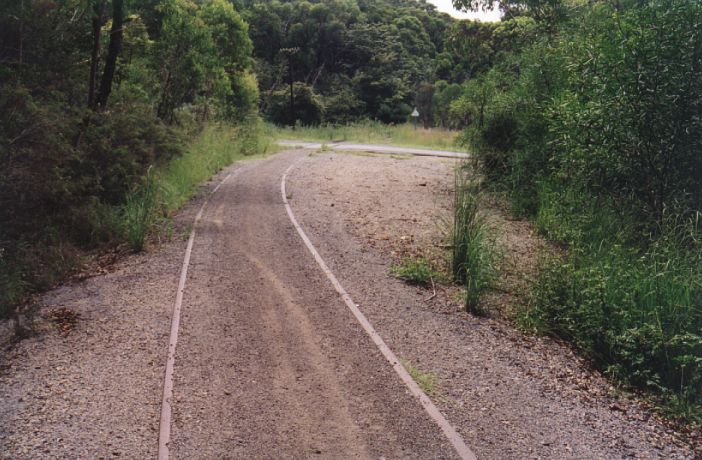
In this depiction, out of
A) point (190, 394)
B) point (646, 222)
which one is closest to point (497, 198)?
point (646, 222)

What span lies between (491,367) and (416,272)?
10.2ft

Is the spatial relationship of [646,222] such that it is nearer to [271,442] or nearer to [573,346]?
[573,346]

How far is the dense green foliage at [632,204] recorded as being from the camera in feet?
21.3

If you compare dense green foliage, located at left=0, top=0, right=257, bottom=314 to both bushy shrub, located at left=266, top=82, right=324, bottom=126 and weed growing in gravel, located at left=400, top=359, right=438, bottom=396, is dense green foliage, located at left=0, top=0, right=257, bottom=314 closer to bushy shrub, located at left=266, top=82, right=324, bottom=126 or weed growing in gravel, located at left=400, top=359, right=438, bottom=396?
weed growing in gravel, located at left=400, top=359, right=438, bottom=396

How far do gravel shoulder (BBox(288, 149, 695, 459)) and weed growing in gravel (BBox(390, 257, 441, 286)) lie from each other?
0.67 ft

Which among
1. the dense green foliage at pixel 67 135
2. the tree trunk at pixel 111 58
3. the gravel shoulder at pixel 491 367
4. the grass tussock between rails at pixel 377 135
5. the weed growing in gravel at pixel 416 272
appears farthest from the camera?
the grass tussock between rails at pixel 377 135

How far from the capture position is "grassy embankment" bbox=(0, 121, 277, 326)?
31.0 ft

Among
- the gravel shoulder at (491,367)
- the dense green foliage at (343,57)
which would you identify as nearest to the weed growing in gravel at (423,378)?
the gravel shoulder at (491,367)

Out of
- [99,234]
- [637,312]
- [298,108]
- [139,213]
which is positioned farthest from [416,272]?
[298,108]

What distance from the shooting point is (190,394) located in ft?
18.4

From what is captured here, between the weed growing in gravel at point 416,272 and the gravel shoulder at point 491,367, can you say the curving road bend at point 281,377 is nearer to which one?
the gravel shoulder at point 491,367

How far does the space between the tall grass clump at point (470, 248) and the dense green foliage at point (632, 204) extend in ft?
2.78

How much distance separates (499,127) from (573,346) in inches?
428

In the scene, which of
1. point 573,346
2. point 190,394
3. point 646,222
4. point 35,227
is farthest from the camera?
point 35,227
